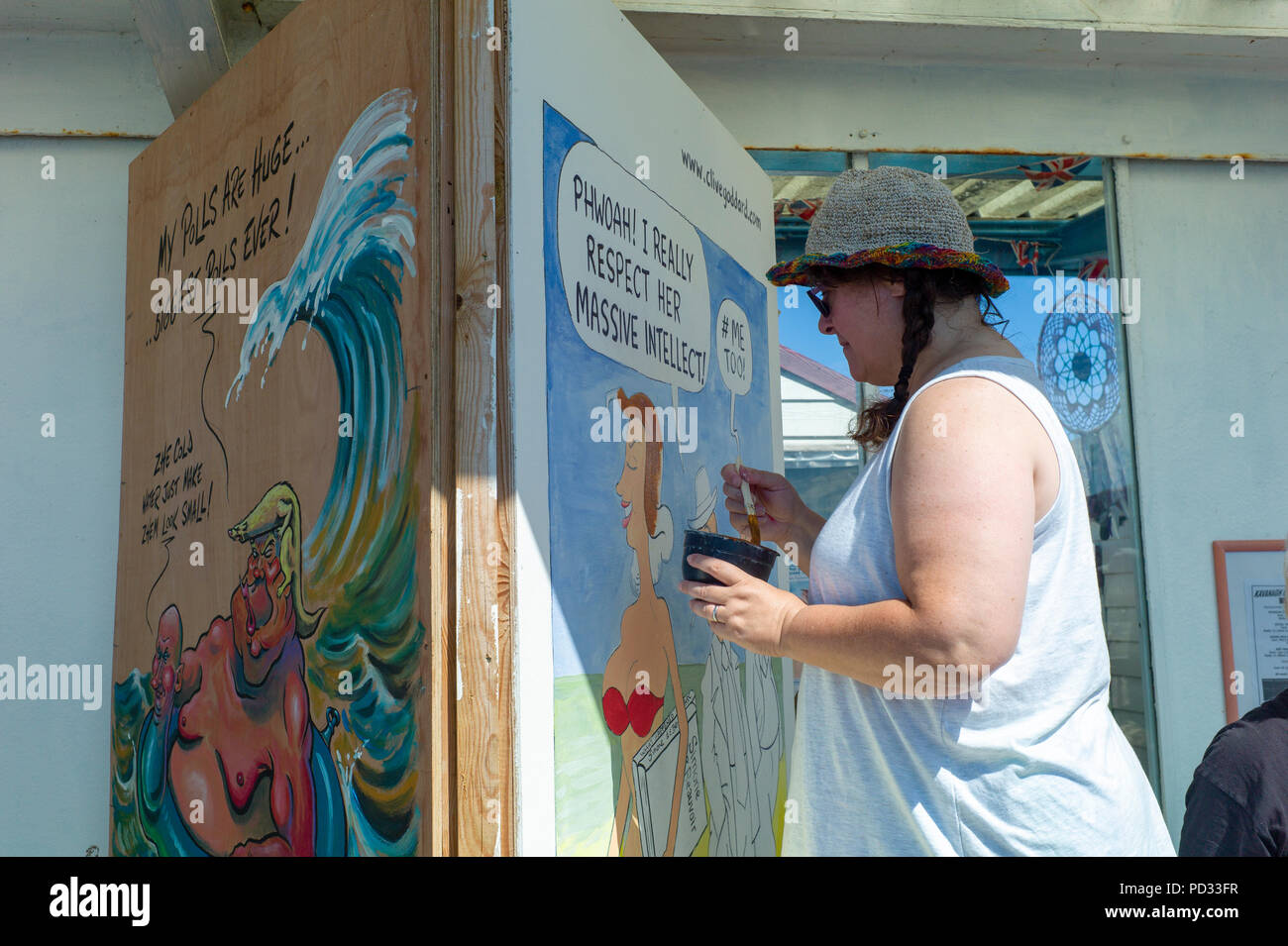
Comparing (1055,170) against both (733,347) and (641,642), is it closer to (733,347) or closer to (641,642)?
(733,347)

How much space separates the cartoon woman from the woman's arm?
1.73ft

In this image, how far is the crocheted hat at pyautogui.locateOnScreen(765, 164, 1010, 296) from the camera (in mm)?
1542

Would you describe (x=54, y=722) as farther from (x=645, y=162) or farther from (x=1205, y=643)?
(x=1205, y=643)

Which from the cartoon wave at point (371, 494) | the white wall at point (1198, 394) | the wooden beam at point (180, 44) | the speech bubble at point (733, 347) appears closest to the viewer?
the cartoon wave at point (371, 494)

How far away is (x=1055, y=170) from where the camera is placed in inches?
163

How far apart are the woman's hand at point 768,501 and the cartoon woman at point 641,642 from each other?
0.54ft

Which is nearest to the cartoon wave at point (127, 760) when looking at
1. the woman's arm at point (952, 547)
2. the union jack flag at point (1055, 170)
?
the woman's arm at point (952, 547)

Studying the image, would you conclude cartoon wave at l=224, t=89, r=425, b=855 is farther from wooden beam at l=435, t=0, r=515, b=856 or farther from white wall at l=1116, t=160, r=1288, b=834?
white wall at l=1116, t=160, r=1288, b=834

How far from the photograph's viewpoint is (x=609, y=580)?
177cm

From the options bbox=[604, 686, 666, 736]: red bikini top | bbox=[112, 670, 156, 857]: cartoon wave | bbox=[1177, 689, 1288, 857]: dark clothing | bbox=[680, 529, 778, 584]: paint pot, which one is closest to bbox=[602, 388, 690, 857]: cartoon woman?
bbox=[604, 686, 666, 736]: red bikini top

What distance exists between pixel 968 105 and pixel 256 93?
2.98 m

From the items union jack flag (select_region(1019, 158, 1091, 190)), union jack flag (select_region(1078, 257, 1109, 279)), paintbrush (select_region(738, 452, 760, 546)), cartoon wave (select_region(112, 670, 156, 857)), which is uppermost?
union jack flag (select_region(1019, 158, 1091, 190))

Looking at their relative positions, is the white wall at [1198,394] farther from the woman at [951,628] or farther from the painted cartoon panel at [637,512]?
the woman at [951,628]

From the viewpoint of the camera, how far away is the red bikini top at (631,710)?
1737 millimetres
